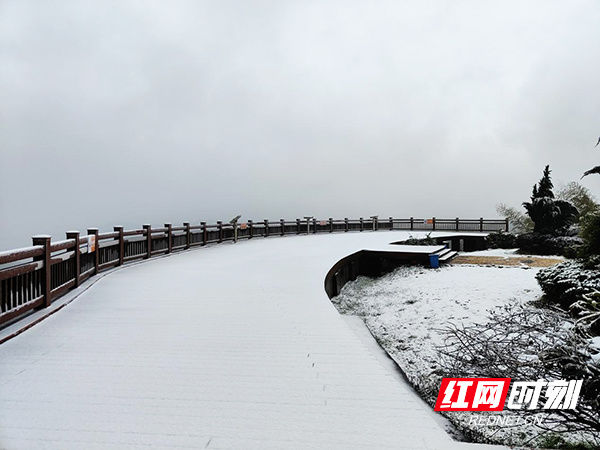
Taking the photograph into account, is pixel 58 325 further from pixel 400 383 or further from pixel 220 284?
pixel 400 383

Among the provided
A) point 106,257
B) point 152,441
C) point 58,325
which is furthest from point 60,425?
point 106,257

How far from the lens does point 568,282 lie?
23.2ft

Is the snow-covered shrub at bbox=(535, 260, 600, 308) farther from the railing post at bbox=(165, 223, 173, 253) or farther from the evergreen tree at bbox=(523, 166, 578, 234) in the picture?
the evergreen tree at bbox=(523, 166, 578, 234)

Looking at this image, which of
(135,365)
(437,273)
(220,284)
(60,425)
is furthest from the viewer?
(437,273)

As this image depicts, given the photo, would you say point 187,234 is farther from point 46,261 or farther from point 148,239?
point 46,261

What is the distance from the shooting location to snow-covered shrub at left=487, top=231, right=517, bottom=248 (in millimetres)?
20703

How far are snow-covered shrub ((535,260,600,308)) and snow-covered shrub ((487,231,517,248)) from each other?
45.7 feet

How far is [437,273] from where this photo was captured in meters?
12.0

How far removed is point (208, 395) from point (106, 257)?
764 centimetres

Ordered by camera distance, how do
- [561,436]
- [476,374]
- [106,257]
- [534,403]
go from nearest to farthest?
[534,403], [561,436], [476,374], [106,257]

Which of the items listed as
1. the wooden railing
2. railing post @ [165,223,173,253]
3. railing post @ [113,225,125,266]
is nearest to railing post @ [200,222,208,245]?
the wooden railing

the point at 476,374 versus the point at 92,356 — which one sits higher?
the point at 92,356

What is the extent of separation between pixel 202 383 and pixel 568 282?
7.16m

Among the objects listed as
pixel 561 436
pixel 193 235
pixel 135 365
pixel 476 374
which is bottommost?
pixel 561 436
